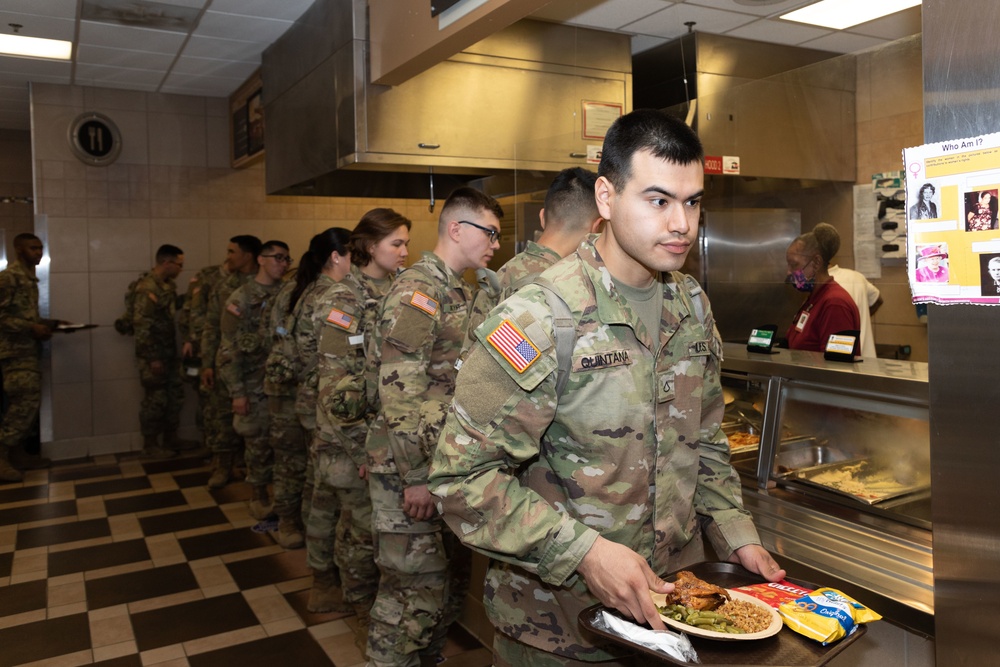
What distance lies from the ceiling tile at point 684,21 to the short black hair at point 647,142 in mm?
3087

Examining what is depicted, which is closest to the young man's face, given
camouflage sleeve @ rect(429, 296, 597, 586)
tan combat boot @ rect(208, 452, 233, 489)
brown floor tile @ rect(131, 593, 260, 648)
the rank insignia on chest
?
camouflage sleeve @ rect(429, 296, 597, 586)

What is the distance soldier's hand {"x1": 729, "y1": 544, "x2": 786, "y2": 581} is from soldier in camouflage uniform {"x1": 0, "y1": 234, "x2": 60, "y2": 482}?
6590mm

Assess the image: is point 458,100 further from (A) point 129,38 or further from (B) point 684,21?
(A) point 129,38

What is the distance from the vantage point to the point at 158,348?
7.00 meters

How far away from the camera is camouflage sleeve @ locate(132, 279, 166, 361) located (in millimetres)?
6848

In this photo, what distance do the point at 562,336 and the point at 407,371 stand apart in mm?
1280

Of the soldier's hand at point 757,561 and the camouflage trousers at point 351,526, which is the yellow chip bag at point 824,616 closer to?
the soldier's hand at point 757,561

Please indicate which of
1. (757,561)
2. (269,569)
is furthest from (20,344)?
(757,561)

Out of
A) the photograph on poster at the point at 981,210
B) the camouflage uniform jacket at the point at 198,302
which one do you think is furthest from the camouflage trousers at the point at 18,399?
the photograph on poster at the point at 981,210

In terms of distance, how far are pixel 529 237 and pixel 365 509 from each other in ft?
6.03

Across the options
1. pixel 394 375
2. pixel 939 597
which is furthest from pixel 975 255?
pixel 394 375

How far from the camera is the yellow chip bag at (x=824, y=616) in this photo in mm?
1283

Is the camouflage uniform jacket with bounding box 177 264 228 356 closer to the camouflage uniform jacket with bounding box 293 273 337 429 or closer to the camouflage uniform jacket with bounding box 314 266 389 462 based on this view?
the camouflage uniform jacket with bounding box 293 273 337 429

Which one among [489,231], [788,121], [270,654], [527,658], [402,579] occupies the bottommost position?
[270,654]
